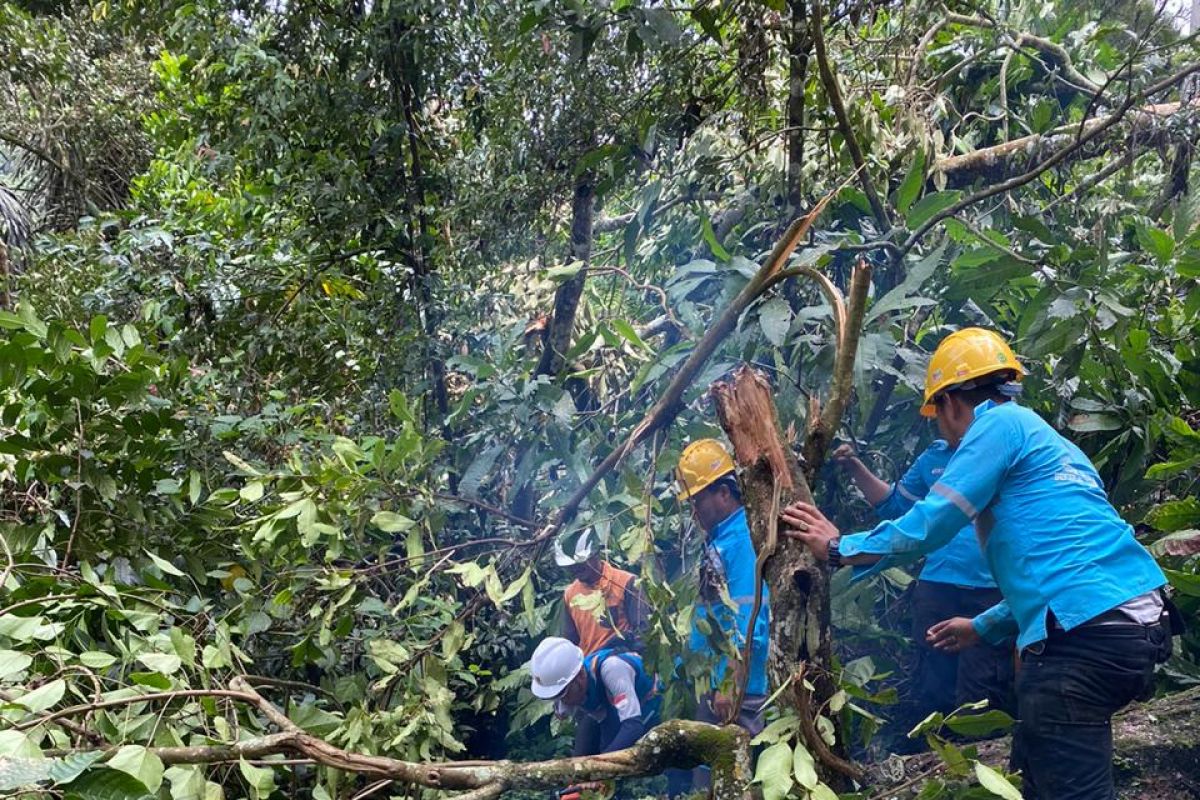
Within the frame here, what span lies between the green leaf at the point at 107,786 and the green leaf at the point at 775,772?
3.75ft

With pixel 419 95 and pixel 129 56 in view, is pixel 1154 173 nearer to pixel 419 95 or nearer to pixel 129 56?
pixel 419 95

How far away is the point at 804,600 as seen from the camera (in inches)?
89.5

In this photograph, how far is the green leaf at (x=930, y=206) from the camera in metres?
3.02

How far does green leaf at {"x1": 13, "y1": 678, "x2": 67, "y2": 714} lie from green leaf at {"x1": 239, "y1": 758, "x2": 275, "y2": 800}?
14.8 inches

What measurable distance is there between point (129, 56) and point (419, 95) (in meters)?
5.74

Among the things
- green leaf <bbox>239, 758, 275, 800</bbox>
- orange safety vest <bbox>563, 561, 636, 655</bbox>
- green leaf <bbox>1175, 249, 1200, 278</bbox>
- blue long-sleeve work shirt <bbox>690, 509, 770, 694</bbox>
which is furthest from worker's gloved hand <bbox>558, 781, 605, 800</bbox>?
green leaf <bbox>1175, 249, 1200, 278</bbox>

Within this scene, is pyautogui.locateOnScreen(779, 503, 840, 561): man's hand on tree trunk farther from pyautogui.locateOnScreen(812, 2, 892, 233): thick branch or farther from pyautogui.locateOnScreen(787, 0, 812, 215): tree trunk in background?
pyautogui.locateOnScreen(787, 0, 812, 215): tree trunk in background

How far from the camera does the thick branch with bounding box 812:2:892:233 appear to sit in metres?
2.90

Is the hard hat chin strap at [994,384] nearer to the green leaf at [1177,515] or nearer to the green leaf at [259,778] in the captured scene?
the green leaf at [1177,515]

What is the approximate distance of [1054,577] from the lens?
262 centimetres

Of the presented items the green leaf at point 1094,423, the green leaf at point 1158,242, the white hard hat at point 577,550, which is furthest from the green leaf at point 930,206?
the white hard hat at point 577,550

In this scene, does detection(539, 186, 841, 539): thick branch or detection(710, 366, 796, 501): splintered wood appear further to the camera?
detection(539, 186, 841, 539): thick branch

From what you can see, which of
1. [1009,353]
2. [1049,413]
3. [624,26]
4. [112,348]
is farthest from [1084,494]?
[112,348]

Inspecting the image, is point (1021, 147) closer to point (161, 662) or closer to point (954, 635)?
point (954, 635)
